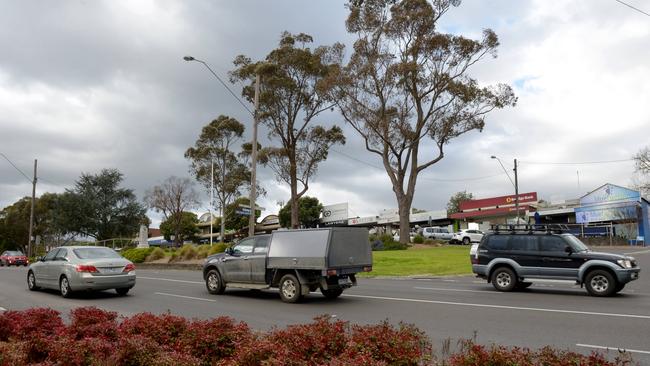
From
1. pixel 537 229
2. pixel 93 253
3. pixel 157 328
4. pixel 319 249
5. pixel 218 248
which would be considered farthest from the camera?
pixel 218 248

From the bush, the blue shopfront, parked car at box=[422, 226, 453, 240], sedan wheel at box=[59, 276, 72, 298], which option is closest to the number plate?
sedan wheel at box=[59, 276, 72, 298]

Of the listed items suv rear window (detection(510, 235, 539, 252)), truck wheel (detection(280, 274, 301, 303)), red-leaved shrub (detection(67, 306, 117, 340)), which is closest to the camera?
Result: red-leaved shrub (detection(67, 306, 117, 340))

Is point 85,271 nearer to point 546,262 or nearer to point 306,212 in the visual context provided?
point 546,262

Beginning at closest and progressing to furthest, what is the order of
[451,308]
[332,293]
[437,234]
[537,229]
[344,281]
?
[451,308]
[344,281]
[332,293]
[537,229]
[437,234]

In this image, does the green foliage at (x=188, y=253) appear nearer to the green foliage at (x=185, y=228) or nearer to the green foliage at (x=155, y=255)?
the green foliage at (x=155, y=255)

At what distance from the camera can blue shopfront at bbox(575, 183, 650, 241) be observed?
54.5m

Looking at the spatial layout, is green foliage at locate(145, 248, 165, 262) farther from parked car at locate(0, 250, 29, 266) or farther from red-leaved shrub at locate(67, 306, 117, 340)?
red-leaved shrub at locate(67, 306, 117, 340)

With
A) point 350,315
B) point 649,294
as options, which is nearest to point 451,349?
point 350,315

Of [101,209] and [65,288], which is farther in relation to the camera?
[101,209]

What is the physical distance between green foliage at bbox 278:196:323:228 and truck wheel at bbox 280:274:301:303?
73187 millimetres

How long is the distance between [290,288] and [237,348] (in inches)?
329

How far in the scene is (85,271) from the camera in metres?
14.7

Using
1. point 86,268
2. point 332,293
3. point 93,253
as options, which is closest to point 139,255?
point 93,253

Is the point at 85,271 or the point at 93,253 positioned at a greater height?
the point at 93,253
